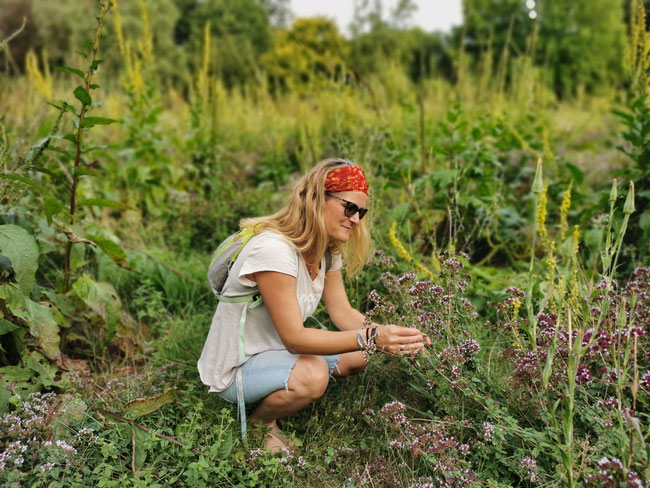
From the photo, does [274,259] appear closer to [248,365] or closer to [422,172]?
[248,365]

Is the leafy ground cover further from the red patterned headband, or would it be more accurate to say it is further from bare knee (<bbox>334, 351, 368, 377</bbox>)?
the red patterned headband

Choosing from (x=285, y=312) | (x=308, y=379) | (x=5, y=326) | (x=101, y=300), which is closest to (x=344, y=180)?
(x=285, y=312)

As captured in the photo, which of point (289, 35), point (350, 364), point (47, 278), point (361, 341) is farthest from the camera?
point (289, 35)

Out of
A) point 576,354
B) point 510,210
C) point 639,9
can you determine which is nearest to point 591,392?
point 576,354

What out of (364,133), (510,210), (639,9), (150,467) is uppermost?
(639,9)

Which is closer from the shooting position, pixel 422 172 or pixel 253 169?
pixel 422 172

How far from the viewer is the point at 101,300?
8.52 feet

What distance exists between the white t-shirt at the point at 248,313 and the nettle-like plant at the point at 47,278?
681 mm

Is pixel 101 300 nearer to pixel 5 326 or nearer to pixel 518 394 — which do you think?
pixel 5 326

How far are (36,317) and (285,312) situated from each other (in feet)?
3.61

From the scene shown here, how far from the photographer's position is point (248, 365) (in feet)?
→ 7.38

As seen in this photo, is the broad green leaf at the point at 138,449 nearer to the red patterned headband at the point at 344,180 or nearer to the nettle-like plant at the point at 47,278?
the nettle-like plant at the point at 47,278

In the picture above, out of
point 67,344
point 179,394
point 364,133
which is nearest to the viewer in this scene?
point 179,394

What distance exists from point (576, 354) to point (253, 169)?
416cm
